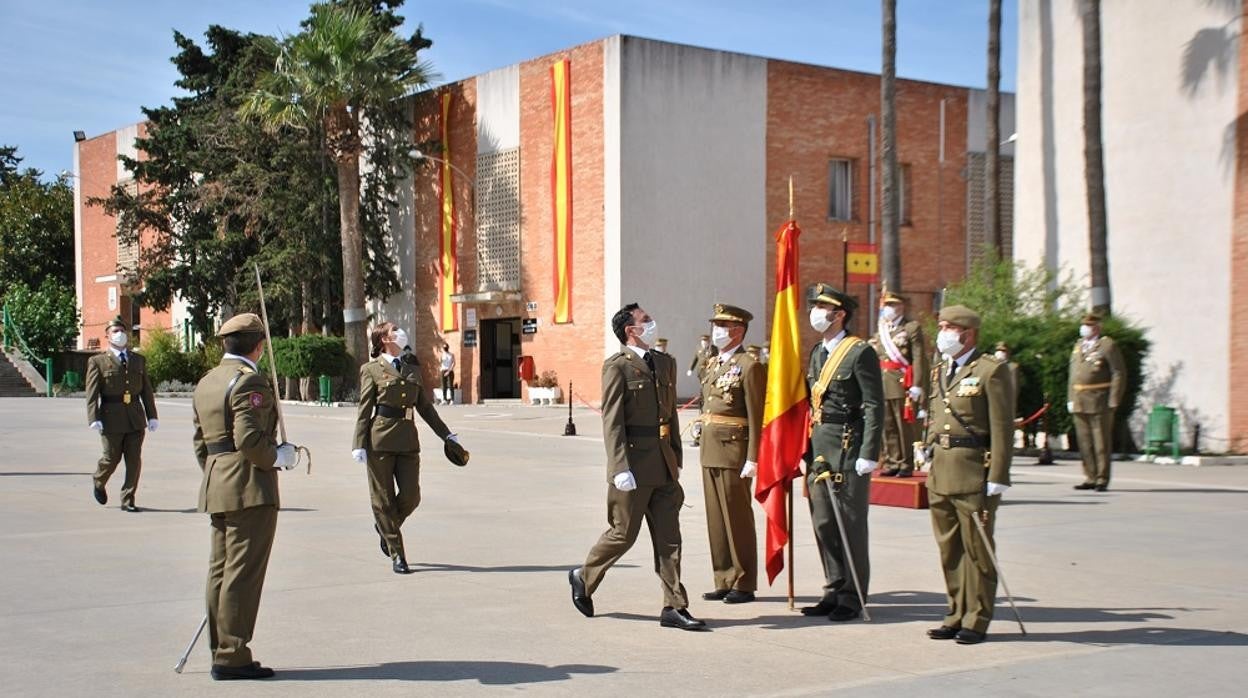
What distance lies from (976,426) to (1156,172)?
52.4ft

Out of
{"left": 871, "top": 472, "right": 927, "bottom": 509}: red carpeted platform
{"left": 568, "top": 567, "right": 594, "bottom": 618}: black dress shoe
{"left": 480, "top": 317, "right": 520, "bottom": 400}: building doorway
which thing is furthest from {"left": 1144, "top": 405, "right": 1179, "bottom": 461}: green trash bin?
{"left": 480, "top": 317, "right": 520, "bottom": 400}: building doorway

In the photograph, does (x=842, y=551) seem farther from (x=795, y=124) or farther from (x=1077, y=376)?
(x=795, y=124)

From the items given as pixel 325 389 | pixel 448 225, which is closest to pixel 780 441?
pixel 325 389

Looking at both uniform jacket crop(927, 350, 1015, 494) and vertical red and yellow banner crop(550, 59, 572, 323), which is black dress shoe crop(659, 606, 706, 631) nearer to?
uniform jacket crop(927, 350, 1015, 494)

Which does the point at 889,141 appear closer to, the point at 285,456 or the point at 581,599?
the point at 581,599

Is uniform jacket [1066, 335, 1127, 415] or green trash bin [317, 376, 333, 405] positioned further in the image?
green trash bin [317, 376, 333, 405]

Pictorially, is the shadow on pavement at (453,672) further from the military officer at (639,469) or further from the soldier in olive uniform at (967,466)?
the soldier in olive uniform at (967,466)

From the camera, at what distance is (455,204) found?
133 ft

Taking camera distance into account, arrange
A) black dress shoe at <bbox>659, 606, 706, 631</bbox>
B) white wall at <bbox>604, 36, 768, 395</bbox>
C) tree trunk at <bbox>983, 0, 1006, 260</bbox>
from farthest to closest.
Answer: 1. white wall at <bbox>604, 36, 768, 395</bbox>
2. tree trunk at <bbox>983, 0, 1006, 260</bbox>
3. black dress shoe at <bbox>659, 606, 706, 631</bbox>

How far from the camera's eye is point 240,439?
6.89 metres

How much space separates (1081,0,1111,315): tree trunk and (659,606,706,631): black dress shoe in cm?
1482

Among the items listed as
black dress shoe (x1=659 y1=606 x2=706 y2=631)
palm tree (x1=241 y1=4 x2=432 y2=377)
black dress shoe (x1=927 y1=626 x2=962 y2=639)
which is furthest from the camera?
palm tree (x1=241 y1=4 x2=432 y2=377)

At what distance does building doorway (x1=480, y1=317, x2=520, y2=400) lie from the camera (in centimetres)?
3950

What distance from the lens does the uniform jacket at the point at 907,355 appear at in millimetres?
15102
